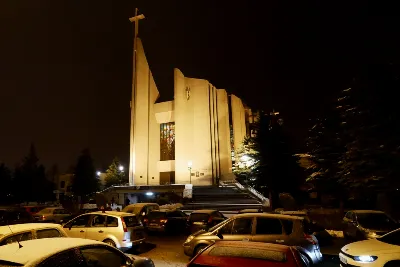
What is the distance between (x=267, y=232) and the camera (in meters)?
8.66

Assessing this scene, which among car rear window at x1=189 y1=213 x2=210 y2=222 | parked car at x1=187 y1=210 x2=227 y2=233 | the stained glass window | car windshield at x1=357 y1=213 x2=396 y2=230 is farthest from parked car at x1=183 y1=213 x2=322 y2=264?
the stained glass window

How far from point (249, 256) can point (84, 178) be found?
170 ft

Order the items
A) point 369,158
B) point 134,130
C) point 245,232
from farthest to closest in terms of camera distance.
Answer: point 134,130 < point 369,158 < point 245,232

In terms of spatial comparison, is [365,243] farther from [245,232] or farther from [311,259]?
[245,232]

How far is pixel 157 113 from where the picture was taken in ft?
163

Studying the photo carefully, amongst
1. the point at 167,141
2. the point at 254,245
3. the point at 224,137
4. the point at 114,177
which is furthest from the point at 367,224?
the point at 114,177

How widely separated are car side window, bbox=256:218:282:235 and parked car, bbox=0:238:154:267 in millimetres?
4253

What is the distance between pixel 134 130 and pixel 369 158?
37.6m

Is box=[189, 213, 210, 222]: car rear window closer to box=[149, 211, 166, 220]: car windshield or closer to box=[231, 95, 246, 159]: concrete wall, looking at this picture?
box=[149, 211, 166, 220]: car windshield

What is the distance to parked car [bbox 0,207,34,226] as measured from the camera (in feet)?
46.4

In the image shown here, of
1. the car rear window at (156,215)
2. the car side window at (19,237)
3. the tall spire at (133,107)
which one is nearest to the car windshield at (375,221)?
the car rear window at (156,215)

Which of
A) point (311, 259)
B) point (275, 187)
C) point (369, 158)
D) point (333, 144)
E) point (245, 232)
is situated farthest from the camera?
point (275, 187)

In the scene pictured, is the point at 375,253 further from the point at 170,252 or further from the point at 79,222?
the point at 79,222

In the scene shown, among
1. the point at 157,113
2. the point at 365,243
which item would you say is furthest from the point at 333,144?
the point at 157,113
